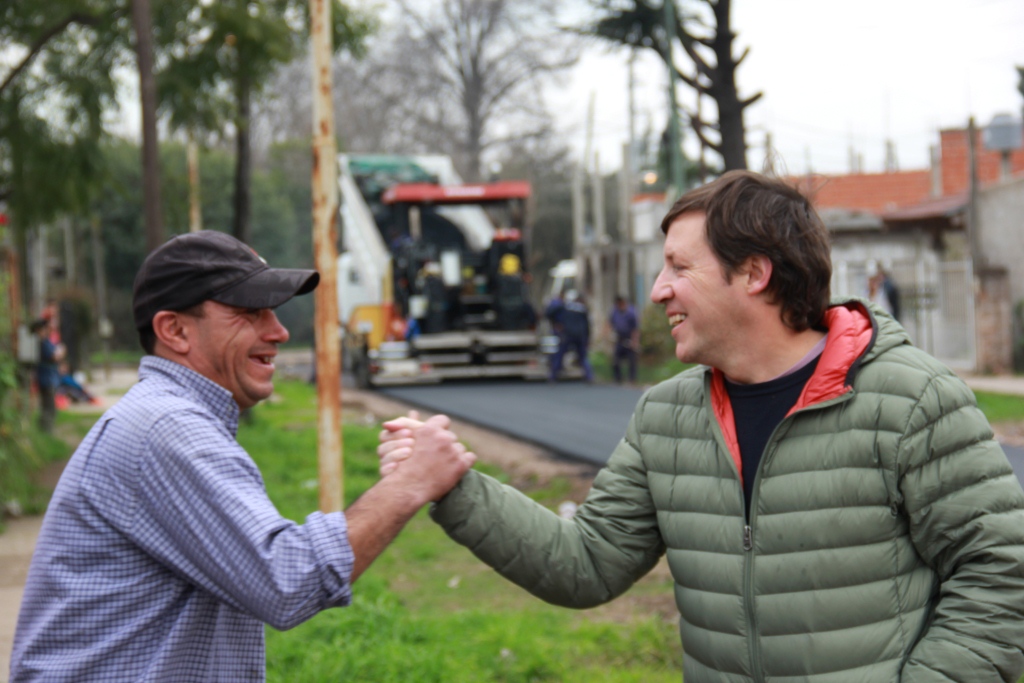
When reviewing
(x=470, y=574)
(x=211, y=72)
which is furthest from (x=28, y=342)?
(x=470, y=574)

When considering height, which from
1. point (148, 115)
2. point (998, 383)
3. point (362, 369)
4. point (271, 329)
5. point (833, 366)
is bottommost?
point (998, 383)

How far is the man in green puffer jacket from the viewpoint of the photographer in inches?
90.9

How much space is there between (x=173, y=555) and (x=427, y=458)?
59 cm

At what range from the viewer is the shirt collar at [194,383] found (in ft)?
8.23

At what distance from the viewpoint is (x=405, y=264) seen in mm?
22297

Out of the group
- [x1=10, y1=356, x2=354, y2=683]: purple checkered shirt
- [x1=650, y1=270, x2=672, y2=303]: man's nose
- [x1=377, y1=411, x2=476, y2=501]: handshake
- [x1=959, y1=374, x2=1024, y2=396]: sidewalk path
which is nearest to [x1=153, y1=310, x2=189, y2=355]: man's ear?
[x1=10, y1=356, x2=354, y2=683]: purple checkered shirt

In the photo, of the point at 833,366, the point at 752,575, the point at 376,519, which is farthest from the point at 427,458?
the point at 833,366

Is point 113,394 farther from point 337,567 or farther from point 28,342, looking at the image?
point 337,567

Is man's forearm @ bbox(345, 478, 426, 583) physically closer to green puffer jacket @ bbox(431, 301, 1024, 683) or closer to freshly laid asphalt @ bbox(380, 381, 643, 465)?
green puffer jacket @ bbox(431, 301, 1024, 683)

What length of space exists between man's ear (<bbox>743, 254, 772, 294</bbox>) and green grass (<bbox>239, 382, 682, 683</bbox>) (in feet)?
9.68

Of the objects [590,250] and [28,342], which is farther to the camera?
[590,250]

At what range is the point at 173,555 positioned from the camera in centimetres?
225

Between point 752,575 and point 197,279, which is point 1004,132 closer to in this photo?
point 752,575

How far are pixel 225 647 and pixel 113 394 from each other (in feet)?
75.1
